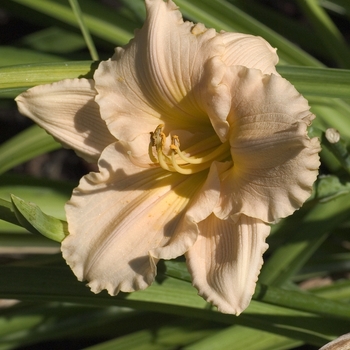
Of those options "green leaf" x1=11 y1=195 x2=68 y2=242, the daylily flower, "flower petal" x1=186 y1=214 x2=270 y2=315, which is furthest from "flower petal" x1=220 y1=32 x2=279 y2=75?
Result: "green leaf" x1=11 y1=195 x2=68 y2=242

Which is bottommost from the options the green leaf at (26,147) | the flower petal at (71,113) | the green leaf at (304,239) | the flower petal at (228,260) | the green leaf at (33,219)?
the green leaf at (304,239)

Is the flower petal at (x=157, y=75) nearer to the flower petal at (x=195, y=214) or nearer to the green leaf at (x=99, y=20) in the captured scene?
the flower petal at (x=195, y=214)

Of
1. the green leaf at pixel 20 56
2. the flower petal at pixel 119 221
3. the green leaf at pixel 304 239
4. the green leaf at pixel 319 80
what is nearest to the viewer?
the flower petal at pixel 119 221

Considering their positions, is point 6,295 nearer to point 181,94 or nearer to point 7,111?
point 181,94

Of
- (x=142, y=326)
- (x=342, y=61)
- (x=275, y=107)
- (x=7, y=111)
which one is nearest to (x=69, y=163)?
(x=7, y=111)

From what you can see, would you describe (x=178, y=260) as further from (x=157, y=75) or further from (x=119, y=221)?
(x=157, y=75)

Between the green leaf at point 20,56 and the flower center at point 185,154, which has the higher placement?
the green leaf at point 20,56

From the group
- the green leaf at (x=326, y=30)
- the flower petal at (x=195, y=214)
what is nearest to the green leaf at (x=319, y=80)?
the flower petal at (x=195, y=214)
